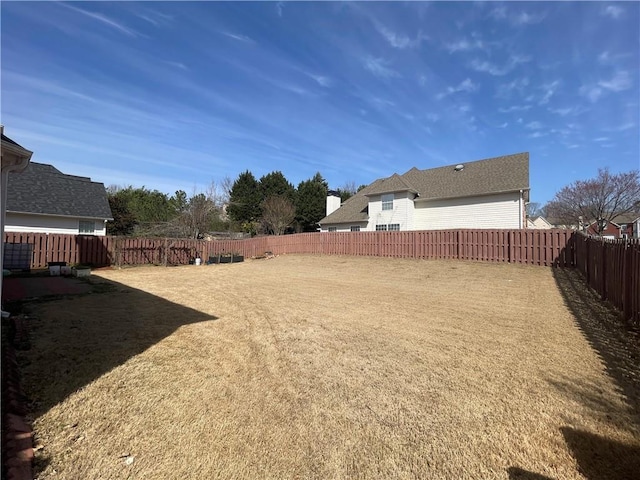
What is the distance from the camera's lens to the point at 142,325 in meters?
5.57

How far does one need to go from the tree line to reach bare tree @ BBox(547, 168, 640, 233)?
24.6 metres

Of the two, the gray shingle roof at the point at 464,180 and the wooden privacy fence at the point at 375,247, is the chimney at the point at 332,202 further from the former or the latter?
the wooden privacy fence at the point at 375,247

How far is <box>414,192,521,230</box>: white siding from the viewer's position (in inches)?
811

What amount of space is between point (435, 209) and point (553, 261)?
972 cm

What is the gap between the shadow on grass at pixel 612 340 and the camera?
360cm

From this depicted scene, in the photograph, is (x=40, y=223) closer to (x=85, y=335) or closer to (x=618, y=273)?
(x=85, y=335)

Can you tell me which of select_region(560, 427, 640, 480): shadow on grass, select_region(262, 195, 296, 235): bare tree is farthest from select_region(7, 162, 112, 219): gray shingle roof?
select_region(560, 427, 640, 480): shadow on grass

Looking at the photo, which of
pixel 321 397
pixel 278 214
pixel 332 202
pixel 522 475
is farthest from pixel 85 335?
pixel 278 214

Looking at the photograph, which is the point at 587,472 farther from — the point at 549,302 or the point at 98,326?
the point at 549,302

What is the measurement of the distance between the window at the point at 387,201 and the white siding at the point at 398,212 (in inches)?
10.7

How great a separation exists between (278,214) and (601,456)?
36600 millimetres

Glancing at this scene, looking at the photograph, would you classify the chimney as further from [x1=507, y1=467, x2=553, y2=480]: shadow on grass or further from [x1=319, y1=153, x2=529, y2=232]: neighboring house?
[x1=507, y1=467, x2=553, y2=480]: shadow on grass

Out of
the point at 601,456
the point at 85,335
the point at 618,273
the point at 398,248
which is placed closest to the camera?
the point at 601,456

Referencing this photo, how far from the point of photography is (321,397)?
3.28m
